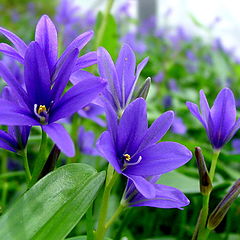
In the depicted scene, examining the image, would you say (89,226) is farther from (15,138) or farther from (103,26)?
(103,26)


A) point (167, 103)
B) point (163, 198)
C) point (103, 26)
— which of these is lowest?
point (167, 103)

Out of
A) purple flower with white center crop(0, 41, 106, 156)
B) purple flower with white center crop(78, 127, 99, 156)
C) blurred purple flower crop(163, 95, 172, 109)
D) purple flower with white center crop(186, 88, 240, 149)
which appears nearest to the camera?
purple flower with white center crop(0, 41, 106, 156)

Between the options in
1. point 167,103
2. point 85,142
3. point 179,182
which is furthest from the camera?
point 167,103

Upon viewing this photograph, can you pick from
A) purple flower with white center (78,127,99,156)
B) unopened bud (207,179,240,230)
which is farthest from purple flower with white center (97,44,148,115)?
purple flower with white center (78,127,99,156)

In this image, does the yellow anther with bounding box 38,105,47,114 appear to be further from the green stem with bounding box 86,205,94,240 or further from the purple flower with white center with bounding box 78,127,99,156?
the purple flower with white center with bounding box 78,127,99,156

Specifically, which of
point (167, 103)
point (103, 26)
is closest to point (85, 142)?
point (103, 26)

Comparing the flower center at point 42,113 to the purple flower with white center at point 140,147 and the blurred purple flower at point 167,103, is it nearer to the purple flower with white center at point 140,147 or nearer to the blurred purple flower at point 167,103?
the purple flower with white center at point 140,147

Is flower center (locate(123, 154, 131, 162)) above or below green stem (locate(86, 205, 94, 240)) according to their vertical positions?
above
